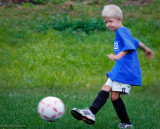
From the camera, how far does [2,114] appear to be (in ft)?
16.9

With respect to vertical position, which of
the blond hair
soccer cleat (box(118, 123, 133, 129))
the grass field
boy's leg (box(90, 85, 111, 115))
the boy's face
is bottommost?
the grass field

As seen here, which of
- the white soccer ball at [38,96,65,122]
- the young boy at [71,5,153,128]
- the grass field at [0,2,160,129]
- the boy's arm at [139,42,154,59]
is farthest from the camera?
the grass field at [0,2,160,129]

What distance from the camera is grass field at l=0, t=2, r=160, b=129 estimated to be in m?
5.33

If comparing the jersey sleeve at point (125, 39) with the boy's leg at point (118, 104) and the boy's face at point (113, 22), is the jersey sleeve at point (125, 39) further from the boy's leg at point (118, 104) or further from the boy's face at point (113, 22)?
the boy's leg at point (118, 104)

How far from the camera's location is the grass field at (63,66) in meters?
5.33

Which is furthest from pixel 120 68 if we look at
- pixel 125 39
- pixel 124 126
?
pixel 124 126

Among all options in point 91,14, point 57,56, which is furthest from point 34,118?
point 91,14

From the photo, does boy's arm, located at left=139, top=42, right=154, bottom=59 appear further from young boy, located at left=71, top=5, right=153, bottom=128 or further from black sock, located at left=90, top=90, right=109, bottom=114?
black sock, located at left=90, top=90, right=109, bottom=114

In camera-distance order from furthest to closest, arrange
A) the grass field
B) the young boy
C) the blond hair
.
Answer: the grass field → the blond hair → the young boy

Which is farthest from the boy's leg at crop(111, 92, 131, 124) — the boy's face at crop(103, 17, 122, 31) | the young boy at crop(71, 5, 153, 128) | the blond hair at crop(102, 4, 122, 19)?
the blond hair at crop(102, 4, 122, 19)

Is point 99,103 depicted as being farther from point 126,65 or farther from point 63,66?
point 63,66

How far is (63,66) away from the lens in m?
9.19

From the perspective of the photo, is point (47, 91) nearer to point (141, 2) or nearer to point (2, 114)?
point (2, 114)

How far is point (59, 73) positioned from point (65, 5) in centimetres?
581
